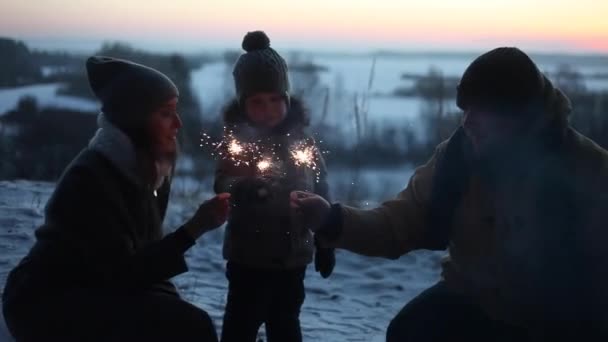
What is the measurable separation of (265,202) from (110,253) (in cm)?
68

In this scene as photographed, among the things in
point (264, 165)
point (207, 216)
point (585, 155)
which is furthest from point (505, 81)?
point (207, 216)

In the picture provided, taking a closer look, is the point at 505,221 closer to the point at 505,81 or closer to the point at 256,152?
the point at 505,81

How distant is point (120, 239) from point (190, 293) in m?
2.02

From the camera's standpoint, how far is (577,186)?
251 cm

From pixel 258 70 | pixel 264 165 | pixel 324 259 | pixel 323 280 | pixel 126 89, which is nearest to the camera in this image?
pixel 126 89

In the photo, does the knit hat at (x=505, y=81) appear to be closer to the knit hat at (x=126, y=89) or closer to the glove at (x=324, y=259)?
the glove at (x=324, y=259)

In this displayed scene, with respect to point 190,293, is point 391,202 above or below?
above

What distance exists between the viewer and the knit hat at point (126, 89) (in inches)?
107

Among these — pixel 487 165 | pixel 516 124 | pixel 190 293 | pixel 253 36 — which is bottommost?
pixel 190 293

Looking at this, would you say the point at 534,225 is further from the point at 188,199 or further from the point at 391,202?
the point at 188,199

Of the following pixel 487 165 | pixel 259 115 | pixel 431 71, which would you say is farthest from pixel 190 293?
pixel 431 71

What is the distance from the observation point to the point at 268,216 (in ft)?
9.62

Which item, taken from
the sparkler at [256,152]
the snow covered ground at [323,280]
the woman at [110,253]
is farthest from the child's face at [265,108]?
the snow covered ground at [323,280]

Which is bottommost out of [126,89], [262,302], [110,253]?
[262,302]
